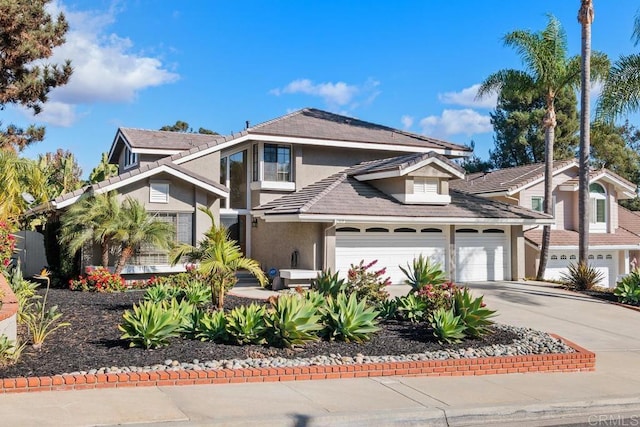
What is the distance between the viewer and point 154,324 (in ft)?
30.9

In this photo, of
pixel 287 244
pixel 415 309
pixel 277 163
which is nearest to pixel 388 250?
pixel 287 244

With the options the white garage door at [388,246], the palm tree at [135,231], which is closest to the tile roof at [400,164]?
the white garage door at [388,246]

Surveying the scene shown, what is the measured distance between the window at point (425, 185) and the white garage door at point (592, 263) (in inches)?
322

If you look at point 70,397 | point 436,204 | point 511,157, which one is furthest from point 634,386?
point 511,157

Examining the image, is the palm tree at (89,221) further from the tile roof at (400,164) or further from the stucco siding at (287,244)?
the tile roof at (400,164)

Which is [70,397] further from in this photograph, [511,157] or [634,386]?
[511,157]

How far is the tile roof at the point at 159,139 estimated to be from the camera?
2408cm

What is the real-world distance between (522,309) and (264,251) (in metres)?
9.90

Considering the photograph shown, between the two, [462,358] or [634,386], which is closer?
[634,386]

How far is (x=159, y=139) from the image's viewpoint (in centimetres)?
2539

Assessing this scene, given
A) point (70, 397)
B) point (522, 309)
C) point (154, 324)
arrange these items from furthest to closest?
point (522, 309) < point (154, 324) < point (70, 397)

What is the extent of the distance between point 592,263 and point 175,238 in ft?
63.3

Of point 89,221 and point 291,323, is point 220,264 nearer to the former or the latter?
point 291,323

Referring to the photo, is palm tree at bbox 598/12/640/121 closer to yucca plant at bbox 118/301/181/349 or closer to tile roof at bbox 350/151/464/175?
tile roof at bbox 350/151/464/175
